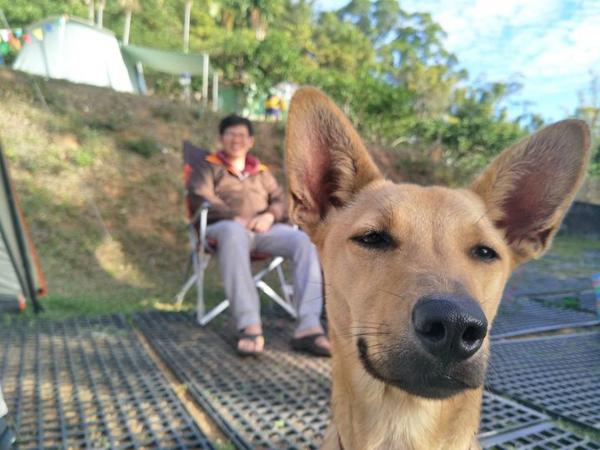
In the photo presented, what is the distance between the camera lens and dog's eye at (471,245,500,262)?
1635mm

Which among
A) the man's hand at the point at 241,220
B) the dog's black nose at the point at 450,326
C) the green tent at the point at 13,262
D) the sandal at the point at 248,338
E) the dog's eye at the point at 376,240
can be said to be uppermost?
the dog's eye at the point at 376,240

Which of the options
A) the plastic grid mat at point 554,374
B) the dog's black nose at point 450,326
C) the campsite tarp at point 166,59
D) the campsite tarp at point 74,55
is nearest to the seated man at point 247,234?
the plastic grid mat at point 554,374

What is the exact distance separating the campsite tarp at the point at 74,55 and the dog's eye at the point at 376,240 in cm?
1427

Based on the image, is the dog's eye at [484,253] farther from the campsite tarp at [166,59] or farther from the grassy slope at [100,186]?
the campsite tarp at [166,59]

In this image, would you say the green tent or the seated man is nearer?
the seated man

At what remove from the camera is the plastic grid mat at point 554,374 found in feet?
8.51

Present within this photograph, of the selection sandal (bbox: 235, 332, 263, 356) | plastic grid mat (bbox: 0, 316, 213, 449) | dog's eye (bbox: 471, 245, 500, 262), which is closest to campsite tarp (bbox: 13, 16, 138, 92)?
plastic grid mat (bbox: 0, 316, 213, 449)

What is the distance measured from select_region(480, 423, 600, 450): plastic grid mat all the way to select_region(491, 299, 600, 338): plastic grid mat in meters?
1.47

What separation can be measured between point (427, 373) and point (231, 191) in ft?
10.8

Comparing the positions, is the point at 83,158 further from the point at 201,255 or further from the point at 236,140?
the point at 201,255

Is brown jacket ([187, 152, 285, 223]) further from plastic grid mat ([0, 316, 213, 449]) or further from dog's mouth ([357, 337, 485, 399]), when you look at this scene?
dog's mouth ([357, 337, 485, 399])

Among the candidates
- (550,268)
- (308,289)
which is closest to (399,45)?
(550,268)

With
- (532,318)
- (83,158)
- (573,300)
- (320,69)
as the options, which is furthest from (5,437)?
(320,69)

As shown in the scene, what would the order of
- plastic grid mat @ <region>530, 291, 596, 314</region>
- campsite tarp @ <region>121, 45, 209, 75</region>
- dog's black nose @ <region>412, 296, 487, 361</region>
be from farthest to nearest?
campsite tarp @ <region>121, 45, 209, 75</region>, plastic grid mat @ <region>530, 291, 596, 314</region>, dog's black nose @ <region>412, 296, 487, 361</region>
